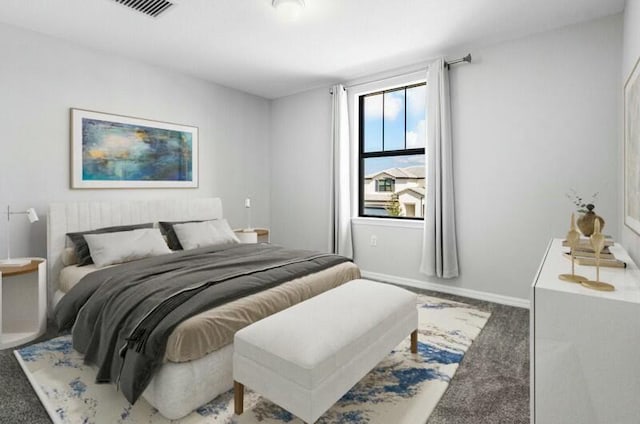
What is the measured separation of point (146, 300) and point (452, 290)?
3.00 m

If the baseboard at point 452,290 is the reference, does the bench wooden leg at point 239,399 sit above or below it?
below

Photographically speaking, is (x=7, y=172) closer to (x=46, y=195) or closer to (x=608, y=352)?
(x=46, y=195)

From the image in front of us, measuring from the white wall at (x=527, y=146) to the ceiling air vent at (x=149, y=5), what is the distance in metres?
2.74

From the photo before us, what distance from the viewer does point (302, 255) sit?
9.50 ft

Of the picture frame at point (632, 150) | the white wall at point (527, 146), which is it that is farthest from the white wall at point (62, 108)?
the picture frame at point (632, 150)

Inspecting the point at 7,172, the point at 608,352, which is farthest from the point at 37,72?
the point at 608,352

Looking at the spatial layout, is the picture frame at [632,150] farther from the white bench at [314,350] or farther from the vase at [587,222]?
the white bench at [314,350]

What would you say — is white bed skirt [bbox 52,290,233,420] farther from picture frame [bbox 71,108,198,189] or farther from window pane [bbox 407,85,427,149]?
window pane [bbox 407,85,427,149]

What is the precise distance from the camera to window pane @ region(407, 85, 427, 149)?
13.0ft

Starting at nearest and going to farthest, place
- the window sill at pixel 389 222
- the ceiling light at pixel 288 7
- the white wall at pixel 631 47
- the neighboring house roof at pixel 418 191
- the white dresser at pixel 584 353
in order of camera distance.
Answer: the white dresser at pixel 584 353, the white wall at pixel 631 47, the ceiling light at pixel 288 7, the window sill at pixel 389 222, the neighboring house roof at pixel 418 191

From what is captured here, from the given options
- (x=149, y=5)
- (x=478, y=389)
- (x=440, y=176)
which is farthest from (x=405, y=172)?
(x=149, y=5)

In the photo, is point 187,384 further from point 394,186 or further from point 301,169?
point 301,169

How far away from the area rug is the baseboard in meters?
1.07

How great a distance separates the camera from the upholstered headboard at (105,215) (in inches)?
115
